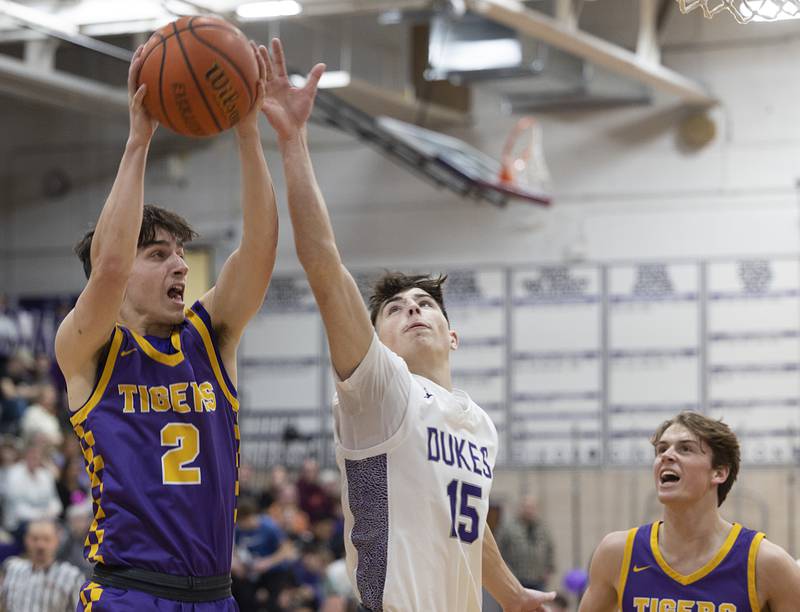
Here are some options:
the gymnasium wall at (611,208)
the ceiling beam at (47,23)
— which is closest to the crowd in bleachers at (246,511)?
the gymnasium wall at (611,208)

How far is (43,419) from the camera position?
15953 mm

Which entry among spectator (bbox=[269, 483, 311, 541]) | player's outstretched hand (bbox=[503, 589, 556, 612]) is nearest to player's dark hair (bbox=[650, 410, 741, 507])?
player's outstretched hand (bbox=[503, 589, 556, 612])

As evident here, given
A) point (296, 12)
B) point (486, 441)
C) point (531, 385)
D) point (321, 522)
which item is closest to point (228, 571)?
point (486, 441)

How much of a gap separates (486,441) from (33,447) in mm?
10466

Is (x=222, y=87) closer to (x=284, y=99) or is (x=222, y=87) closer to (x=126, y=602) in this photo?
(x=284, y=99)

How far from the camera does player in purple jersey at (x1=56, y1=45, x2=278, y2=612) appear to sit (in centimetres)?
380

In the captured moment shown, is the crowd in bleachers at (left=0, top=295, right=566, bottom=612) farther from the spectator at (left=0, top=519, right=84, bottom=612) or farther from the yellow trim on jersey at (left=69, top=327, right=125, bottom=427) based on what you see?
the yellow trim on jersey at (left=69, top=327, right=125, bottom=427)

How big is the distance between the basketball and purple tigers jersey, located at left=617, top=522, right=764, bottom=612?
2455 mm

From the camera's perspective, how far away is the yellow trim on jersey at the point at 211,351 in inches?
161

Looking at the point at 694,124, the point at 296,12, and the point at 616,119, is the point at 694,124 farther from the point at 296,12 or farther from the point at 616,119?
the point at 296,12

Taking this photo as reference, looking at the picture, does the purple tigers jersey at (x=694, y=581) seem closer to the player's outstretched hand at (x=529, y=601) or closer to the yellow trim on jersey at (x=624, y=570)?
the yellow trim on jersey at (x=624, y=570)

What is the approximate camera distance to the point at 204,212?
63.3 feet

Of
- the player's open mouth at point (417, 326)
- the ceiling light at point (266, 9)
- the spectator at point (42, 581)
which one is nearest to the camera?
the player's open mouth at point (417, 326)

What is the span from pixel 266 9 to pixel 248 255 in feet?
27.8
